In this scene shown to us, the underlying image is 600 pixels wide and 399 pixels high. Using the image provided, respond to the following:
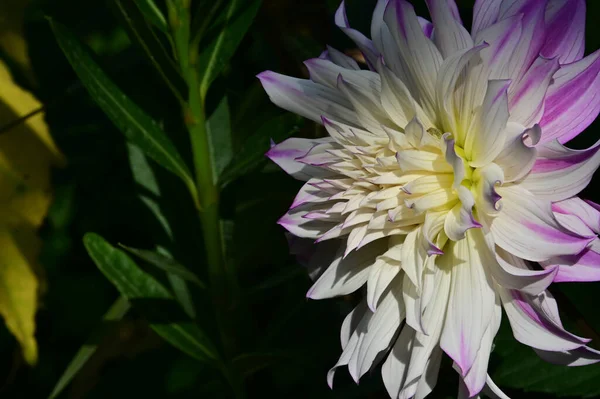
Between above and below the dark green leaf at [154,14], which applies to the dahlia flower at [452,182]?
below

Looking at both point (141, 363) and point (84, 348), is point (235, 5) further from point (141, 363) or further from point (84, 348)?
point (141, 363)

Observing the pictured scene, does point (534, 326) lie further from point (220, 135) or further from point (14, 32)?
point (14, 32)

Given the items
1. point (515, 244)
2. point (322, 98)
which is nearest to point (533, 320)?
point (515, 244)

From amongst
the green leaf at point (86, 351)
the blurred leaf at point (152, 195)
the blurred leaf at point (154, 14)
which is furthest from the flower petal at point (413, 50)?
the green leaf at point (86, 351)

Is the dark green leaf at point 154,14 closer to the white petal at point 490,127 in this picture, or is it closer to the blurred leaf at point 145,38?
the blurred leaf at point 145,38

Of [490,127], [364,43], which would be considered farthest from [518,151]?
[364,43]
